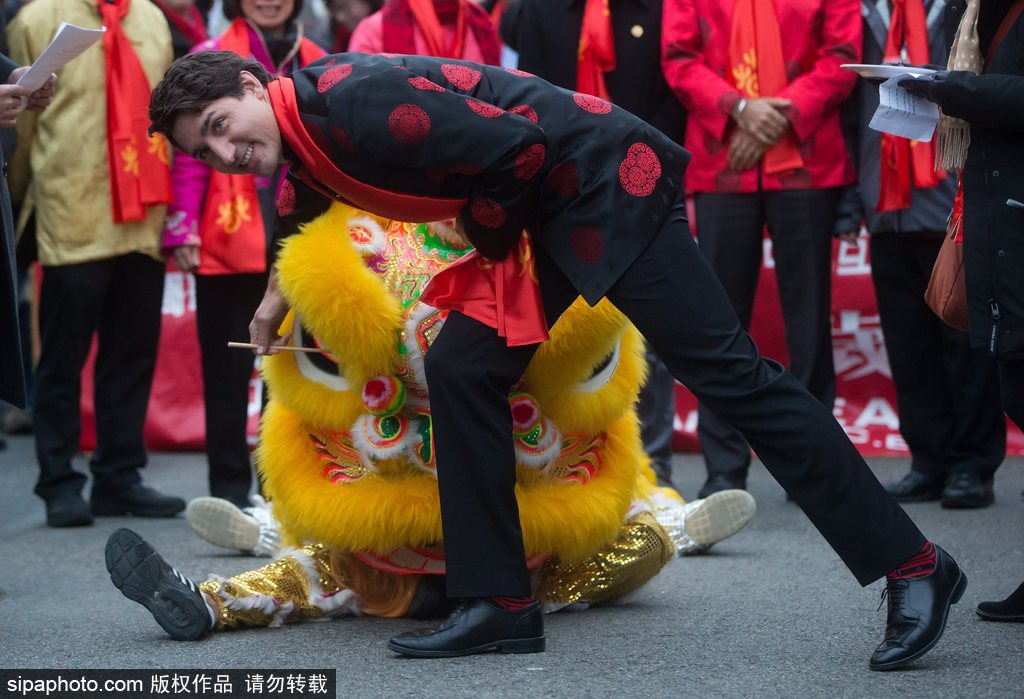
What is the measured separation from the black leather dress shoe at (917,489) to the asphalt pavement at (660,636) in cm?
38

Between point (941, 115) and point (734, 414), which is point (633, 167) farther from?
point (941, 115)

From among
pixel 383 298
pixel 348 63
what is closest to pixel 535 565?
pixel 383 298

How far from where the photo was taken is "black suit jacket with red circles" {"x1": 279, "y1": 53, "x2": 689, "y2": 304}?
2578 mm

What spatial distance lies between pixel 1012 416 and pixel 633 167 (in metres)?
1.06

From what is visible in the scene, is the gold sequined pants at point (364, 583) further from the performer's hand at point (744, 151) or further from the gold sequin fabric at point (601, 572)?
the performer's hand at point (744, 151)

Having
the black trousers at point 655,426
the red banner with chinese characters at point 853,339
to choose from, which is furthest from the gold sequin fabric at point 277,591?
the red banner with chinese characters at point 853,339

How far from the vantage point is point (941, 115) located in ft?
9.98

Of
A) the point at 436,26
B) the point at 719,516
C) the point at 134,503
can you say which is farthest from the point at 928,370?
the point at 134,503

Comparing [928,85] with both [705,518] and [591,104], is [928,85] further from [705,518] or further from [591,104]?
[705,518]

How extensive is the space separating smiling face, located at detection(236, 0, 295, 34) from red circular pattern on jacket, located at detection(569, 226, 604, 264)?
2413 mm

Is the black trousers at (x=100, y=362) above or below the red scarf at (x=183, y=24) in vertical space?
below

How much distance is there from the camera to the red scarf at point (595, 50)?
484 cm

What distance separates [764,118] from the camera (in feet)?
14.9

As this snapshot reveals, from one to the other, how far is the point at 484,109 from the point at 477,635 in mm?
1076
